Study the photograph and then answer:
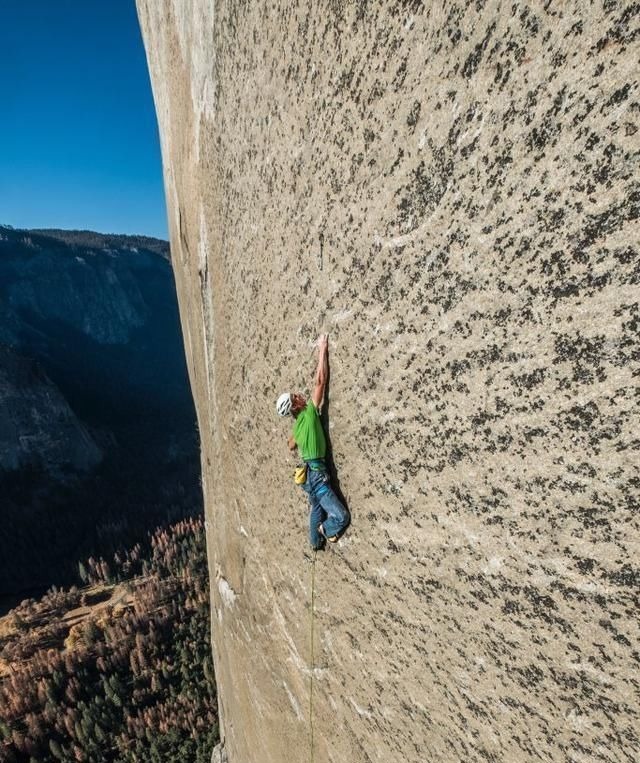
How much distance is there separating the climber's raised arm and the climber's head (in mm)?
160

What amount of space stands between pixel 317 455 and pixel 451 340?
4.31 ft

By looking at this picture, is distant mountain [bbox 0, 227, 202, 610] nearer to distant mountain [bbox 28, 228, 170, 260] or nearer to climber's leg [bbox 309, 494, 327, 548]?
distant mountain [bbox 28, 228, 170, 260]

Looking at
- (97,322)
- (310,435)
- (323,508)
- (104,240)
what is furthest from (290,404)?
(104,240)

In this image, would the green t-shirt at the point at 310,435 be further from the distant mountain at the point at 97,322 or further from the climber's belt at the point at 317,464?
the distant mountain at the point at 97,322

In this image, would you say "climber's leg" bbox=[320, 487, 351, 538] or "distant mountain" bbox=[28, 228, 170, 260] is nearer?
"climber's leg" bbox=[320, 487, 351, 538]

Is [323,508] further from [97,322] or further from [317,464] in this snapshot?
[97,322]

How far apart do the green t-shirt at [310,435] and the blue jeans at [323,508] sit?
0.45 ft

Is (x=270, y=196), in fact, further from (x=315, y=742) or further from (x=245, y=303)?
(x=315, y=742)

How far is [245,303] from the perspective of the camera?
402 centimetres

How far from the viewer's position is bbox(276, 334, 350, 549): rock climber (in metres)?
3.13

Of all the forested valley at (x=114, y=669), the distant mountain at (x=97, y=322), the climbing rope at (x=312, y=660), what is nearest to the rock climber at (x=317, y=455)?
the climbing rope at (x=312, y=660)

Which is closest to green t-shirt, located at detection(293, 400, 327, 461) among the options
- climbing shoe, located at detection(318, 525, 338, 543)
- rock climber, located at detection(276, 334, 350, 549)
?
rock climber, located at detection(276, 334, 350, 549)

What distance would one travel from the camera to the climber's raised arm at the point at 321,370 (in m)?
3.09

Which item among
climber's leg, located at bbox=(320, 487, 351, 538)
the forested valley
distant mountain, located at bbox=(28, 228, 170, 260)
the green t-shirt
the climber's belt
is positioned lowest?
the forested valley
